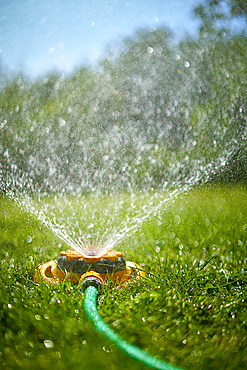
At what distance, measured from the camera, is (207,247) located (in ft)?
7.87

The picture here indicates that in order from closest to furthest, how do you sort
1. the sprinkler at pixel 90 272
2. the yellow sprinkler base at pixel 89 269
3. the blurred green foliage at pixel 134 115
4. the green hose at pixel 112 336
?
the green hose at pixel 112 336 < the sprinkler at pixel 90 272 < the yellow sprinkler base at pixel 89 269 < the blurred green foliage at pixel 134 115

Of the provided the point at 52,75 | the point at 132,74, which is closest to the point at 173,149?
the point at 132,74

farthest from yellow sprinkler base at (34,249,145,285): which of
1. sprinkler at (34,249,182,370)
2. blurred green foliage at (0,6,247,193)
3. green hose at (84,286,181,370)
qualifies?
blurred green foliage at (0,6,247,193)

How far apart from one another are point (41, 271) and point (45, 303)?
1.20ft

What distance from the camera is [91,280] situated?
59.9 inches

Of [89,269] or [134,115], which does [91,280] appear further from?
[134,115]

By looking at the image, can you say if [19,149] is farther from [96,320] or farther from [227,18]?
[96,320]

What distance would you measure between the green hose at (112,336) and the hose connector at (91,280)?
A: 0.06ft

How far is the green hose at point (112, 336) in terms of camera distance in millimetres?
1067

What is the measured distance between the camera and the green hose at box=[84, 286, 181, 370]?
107 cm

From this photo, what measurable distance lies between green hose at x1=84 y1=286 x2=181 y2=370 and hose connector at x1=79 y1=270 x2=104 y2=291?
0.06 ft

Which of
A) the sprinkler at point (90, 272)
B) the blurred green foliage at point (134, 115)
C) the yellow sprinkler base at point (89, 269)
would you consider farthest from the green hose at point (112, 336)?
the blurred green foliage at point (134, 115)

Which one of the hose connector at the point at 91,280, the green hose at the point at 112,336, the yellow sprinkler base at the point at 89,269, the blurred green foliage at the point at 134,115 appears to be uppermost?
the blurred green foliage at the point at 134,115

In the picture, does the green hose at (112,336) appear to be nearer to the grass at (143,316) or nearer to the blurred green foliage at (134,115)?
the grass at (143,316)
